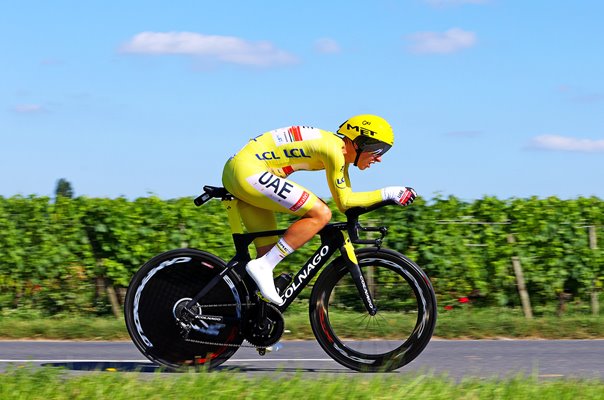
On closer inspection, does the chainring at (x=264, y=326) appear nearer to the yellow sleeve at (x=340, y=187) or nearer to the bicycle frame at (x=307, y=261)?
the bicycle frame at (x=307, y=261)

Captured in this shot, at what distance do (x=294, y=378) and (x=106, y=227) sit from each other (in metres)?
7.27

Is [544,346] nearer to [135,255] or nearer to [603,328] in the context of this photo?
[603,328]

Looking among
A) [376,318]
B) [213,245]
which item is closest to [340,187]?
[376,318]

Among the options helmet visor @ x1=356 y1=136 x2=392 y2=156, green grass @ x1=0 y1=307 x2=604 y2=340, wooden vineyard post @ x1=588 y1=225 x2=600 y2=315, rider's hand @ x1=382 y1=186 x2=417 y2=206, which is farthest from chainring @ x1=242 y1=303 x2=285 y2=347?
wooden vineyard post @ x1=588 y1=225 x2=600 y2=315

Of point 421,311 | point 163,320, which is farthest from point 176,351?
point 421,311

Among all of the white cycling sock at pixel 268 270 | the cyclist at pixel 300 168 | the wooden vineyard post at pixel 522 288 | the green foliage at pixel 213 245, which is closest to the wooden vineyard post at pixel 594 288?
the green foliage at pixel 213 245

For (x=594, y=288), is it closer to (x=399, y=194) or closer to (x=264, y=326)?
(x=399, y=194)

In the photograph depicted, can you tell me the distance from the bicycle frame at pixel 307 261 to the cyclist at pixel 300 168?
0.16 metres

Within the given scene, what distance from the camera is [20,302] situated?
13.3 m

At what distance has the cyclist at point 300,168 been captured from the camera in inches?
281

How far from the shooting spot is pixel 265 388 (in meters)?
6.15

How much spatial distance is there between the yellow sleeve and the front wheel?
445mm

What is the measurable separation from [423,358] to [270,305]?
1849 millimetres

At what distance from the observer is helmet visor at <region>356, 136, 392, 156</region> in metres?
7.21
